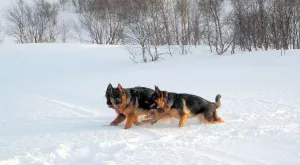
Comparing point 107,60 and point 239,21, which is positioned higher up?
point 239,21

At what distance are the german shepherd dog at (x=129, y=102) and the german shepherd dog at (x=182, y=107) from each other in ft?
0.67

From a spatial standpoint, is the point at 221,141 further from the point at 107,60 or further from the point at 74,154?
the point at 107,60

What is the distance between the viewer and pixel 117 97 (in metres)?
6.40

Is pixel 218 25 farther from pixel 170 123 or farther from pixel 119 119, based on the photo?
pixel 119 119

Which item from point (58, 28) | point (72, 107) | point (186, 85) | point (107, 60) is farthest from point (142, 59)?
point (58, 28)

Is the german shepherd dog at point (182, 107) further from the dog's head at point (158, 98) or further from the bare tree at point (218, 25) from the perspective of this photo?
the bare tree at point (218, 25)

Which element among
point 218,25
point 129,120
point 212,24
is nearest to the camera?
point 129,120

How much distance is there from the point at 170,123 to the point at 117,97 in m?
1.19

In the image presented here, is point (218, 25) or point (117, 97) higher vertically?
point (218, 25)

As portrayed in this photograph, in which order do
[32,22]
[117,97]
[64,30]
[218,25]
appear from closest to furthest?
[117,97], [218,25], [32,22], [64,30]

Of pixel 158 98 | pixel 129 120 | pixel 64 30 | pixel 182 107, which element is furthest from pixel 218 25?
pixel 64 30

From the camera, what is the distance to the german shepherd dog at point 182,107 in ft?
21.3

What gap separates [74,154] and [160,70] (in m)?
11.0

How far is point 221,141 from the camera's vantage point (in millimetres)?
5305
